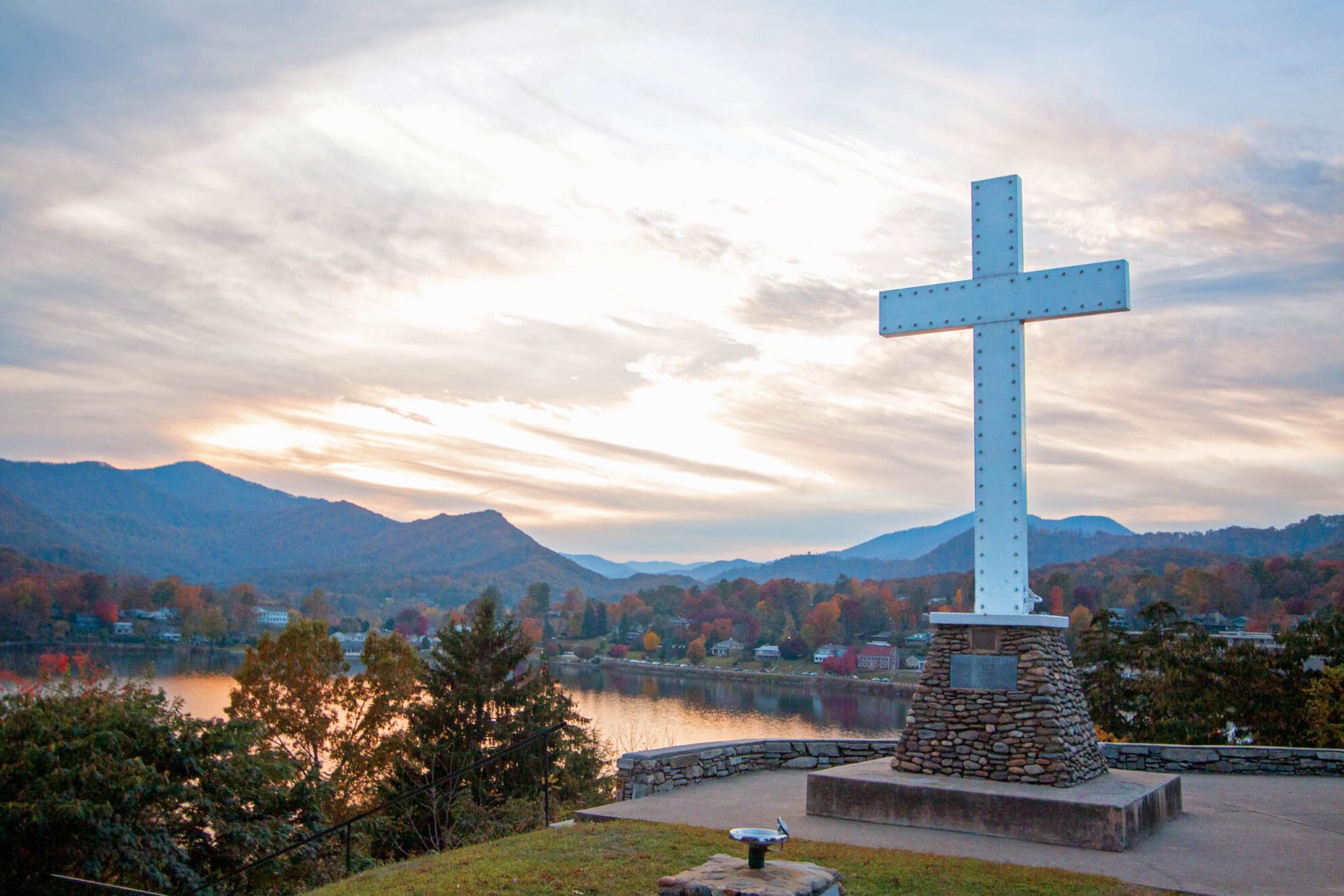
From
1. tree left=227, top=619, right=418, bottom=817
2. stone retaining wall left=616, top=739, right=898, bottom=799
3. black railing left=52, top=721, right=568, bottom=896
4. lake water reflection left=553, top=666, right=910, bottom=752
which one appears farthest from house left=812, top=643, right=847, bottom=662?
black railing left=52, top=721, right=568, bottom=896

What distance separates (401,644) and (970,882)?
81.7 ft

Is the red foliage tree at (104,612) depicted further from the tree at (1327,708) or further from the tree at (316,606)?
the tree at (1327,708)

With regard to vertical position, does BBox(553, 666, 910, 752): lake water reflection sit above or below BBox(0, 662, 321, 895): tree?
below

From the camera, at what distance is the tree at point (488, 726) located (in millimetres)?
20812

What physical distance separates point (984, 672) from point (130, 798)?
829 centimetres

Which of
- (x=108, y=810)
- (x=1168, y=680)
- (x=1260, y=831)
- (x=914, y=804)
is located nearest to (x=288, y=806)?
(x=108, y=810)

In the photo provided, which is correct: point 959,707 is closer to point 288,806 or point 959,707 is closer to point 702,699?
point 288,806

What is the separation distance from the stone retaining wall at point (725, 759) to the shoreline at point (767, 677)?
188 ft

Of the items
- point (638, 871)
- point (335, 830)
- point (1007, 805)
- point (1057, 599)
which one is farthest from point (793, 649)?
point (638, 871)

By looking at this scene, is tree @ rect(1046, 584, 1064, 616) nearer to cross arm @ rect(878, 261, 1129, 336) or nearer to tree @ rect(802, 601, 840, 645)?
tree @ rect(802, 601, 840, 645)

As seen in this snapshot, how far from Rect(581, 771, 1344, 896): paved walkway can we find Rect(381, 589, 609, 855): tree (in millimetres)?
10378

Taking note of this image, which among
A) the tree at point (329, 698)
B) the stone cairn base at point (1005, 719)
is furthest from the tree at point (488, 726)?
the stone cairn base at point (1005, 719)

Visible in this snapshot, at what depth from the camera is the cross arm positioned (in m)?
8.86

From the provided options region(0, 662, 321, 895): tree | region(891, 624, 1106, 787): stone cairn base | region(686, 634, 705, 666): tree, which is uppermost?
region(891, 624, 1106, 787): stone cairn base
